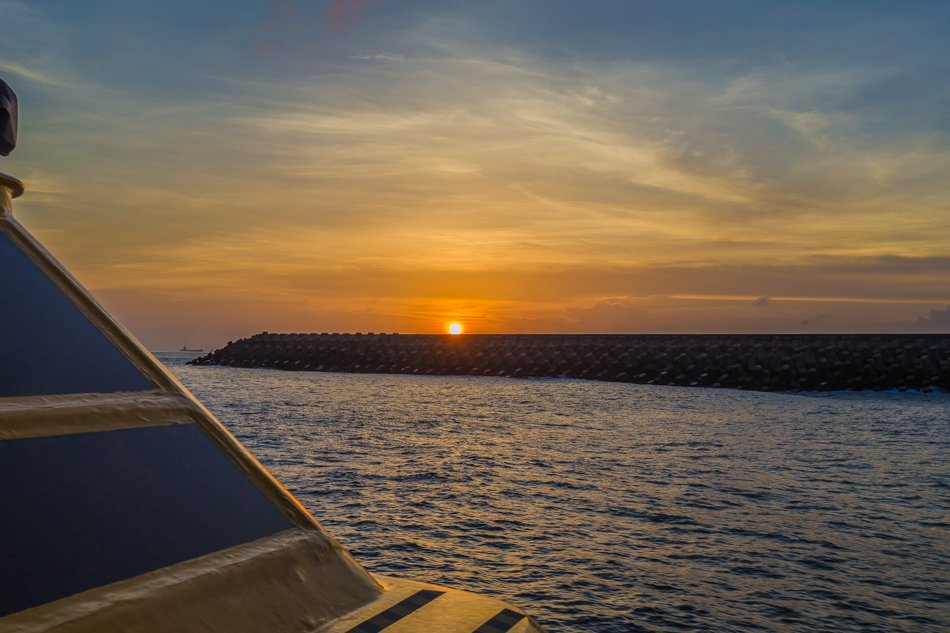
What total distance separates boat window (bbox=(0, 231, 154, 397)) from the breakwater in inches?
1451

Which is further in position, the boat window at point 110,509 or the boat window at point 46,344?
the boat window at point 46,344

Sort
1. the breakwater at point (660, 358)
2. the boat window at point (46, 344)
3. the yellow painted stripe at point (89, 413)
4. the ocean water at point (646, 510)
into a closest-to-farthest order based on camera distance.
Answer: the yellow painted stripe at point (89, 413) → the boat window at point (46, 344) → the ocean water at point (646, 510) → the breakwater at point (660, 358)

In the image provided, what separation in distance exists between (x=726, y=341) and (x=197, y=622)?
4292cm

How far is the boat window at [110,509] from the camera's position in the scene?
1794 mm

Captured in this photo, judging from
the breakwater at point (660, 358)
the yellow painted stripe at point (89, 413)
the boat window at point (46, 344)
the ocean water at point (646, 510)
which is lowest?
the ocean water at point (646, 510)

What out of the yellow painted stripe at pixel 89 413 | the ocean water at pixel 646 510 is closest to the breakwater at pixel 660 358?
the ocean water at pixel 646 510

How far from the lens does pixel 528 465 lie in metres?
13.0

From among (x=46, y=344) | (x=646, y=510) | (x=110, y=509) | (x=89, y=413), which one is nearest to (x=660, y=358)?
(x=646, y=510)

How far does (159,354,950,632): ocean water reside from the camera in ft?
20.7

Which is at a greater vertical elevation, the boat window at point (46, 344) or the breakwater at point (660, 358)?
the boat window at point (46, 344)

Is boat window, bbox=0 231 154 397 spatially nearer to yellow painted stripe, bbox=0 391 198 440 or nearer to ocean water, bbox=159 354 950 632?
yellow painted stripe, bbox=0 391 198 440

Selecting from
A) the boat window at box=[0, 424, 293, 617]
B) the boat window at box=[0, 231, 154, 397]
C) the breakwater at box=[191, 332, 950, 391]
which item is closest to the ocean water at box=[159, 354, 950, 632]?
the boat window at box=[0, 424, 293, 617]

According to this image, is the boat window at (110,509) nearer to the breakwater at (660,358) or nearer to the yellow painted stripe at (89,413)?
the yellow painted stripe at (89,413)

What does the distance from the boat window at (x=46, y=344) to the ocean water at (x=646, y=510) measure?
414cm
